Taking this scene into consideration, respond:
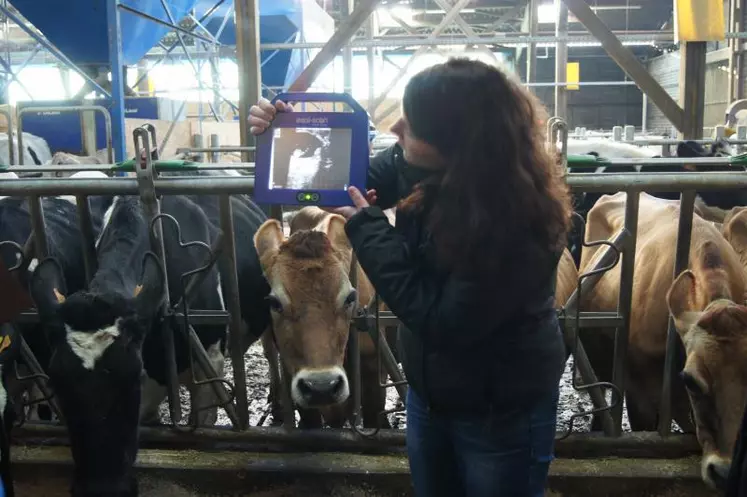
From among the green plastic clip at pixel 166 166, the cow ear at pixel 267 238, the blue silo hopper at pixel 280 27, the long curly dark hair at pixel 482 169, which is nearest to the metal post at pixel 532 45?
the blue silo hopper at pixel 280 27

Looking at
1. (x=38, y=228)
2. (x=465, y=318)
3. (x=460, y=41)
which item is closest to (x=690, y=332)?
(x=465, y=318)

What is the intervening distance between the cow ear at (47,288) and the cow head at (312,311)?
0.84m

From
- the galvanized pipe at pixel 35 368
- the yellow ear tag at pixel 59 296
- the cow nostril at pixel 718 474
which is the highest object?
the yellow ear tag at pixel 59 296

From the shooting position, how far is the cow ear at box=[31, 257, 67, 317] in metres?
2.60

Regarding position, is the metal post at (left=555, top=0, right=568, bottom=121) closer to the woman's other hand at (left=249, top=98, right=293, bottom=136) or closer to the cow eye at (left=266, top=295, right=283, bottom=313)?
the cow eye at (left=266, top=295, right=283, bottom=313)

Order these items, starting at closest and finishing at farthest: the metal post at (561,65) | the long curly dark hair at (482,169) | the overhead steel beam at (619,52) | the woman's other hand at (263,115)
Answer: the long curly dark hair at (482,169) < the woman's other hand at (263,115) < the overhead steel beam at (619,52) < the metal post at (561,65)

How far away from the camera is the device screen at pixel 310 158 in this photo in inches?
88.3

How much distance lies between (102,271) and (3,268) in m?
1.27

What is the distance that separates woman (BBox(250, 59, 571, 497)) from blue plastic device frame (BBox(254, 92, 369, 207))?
0.19m

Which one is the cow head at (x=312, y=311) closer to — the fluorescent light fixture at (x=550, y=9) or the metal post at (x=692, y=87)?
the metal post at (x=692, y=87)

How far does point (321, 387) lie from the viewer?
2787 mm

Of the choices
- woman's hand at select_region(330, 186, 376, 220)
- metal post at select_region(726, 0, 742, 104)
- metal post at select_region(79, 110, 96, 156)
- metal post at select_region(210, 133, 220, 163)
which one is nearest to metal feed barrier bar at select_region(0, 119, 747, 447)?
woman's hand at select_region(330, 186, 376, 220)

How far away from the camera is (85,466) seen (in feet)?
8.33

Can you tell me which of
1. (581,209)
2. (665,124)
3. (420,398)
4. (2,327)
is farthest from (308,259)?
(665,124)
